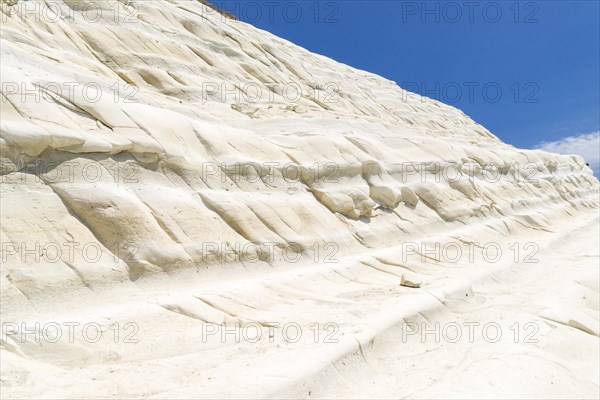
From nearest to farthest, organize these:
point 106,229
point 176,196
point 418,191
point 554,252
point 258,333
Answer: point 258,333 → point 106,229 → point 176,196 → point 418,191 → point 554,252

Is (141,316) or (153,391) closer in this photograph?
(153,391)

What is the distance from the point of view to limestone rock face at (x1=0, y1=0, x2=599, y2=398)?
4273 millimetres

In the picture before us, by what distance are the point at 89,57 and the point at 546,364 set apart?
12.0 meters

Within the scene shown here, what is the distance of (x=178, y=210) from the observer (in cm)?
628

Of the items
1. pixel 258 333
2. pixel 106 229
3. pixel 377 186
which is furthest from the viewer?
pixel 377 186

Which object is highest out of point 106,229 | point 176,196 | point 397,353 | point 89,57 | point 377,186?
point 89,57

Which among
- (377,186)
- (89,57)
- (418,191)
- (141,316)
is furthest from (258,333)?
(89,57)

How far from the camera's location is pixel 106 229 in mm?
5348

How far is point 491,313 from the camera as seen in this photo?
260 inches

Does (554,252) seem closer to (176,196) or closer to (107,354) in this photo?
(176,196)

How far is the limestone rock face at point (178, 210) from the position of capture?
14.0 feet

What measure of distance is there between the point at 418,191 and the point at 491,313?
5201 millimetres

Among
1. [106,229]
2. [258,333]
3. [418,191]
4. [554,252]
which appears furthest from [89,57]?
[554,252]

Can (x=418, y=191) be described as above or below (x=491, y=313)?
above
